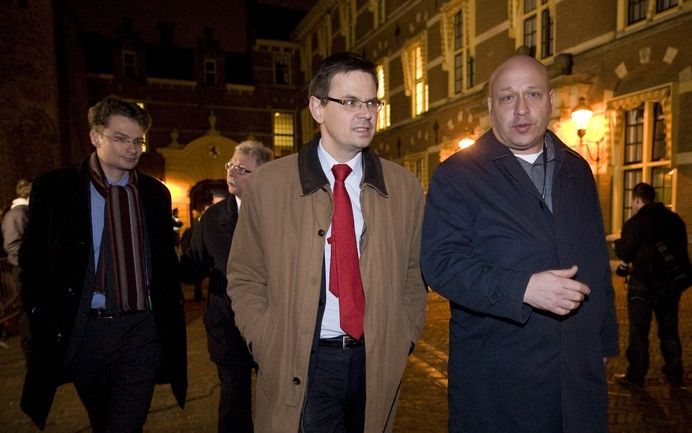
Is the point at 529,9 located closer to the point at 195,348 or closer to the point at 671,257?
the point at 671,257

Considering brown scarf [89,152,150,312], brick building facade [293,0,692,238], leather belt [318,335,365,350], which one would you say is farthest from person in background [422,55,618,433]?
brick building facade [293,0,692,238]

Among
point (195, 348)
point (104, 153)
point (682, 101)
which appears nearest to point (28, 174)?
point (195, 348)

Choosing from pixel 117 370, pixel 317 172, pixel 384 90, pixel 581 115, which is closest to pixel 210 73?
pixel 384 90

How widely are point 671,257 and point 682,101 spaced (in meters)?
5.25

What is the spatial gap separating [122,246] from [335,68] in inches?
62.3

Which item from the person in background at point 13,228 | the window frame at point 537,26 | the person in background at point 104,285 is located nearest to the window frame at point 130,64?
the window frame at point 537,26

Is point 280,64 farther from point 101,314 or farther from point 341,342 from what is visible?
point 341,342

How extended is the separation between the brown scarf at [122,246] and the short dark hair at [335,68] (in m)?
1.37

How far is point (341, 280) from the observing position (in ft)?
6.08

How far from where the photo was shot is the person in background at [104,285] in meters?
2.28

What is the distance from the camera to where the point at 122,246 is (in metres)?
2.46

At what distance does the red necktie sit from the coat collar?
120 mm

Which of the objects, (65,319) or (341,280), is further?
(65,319)

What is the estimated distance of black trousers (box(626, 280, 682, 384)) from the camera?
Result: 412cm
